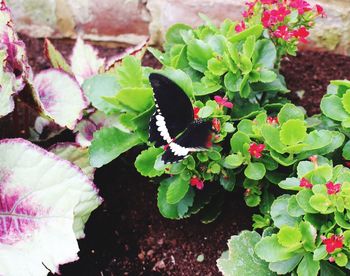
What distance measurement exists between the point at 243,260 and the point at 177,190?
20cm

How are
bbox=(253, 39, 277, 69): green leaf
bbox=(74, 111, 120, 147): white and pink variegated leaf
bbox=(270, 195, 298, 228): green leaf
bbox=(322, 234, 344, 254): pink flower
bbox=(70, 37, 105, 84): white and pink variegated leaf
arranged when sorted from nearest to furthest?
bbox=(322, 234, 344, 254): pink flower, bbox=(270, 195, 298, 228): green leaf, bbox=(253, 39, 277, 69): green leaf, bbox=(74, 111, 120, 147): white and pink variegated leaf, bbox=(70, 37, 105, 84): white and pink variegated leaf

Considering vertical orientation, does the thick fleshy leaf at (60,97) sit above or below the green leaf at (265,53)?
below

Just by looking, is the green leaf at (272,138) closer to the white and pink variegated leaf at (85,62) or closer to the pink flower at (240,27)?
the pink flower at (240,27)

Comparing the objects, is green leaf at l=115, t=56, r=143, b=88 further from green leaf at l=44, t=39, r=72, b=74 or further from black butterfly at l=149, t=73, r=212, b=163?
green leaf at l=44, t=39, r=72, b=74

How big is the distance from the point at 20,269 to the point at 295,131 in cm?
60

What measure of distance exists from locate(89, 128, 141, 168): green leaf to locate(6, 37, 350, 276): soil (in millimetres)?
215

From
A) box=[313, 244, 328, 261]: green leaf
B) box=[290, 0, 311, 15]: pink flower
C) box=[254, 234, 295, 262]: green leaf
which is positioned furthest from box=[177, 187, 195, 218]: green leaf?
box=[290, 0, 311, 15]: pink flower

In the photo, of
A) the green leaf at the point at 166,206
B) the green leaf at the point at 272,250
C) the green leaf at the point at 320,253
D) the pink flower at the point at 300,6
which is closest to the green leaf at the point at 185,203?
the green leaf at the point at 166,206

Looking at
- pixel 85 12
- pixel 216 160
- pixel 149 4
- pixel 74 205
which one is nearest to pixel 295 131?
pixel 216 160

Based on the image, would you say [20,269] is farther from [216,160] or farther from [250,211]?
[250,211]

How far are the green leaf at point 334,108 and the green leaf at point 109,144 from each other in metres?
0.41

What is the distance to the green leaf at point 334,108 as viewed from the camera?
1270 millimetres

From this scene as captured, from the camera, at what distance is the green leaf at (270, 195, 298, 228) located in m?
1.16

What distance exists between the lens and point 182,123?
1158mm
